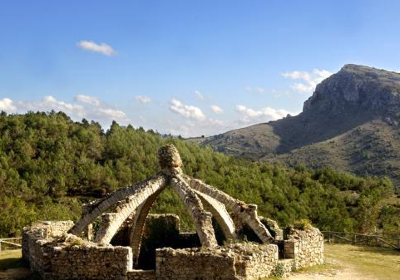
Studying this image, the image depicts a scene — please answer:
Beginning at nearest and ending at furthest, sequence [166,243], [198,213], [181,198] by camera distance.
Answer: [198,213]
[181,198]
[166,243]

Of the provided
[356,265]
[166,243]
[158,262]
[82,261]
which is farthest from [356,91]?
[82,261]

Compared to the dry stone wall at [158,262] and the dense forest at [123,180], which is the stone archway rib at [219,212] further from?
the dense forest at [123,180]

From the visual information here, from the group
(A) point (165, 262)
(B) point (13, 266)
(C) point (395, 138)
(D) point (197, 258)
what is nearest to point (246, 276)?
(D) point (197, 258)

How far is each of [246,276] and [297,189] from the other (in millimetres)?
35426

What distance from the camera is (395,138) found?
361 feet

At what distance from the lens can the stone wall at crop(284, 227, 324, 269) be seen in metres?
16.8

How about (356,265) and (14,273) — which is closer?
(14,273)

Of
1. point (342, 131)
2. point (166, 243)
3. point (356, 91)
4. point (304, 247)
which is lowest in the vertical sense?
point (166, 243)

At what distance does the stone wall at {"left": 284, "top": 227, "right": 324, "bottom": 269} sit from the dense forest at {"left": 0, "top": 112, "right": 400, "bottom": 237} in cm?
1746

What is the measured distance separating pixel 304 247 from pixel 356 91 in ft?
491

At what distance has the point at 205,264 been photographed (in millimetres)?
13297

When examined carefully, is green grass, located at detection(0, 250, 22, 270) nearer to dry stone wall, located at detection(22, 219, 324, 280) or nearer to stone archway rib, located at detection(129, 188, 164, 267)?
dry stone wall, located at detection(22, 219, 324, 280)

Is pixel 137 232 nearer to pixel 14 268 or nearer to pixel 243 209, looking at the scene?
pixel 243 209

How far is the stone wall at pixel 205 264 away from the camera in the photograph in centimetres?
1312
